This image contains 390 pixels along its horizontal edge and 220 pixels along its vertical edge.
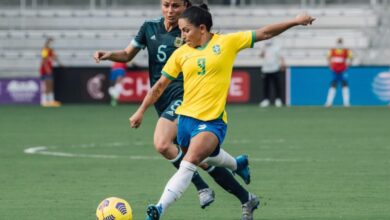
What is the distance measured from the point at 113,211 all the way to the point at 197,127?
96 cm

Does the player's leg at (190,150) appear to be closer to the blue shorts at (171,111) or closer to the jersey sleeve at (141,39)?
the blue shorts at (171,111)

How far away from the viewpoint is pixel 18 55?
38.4 metres

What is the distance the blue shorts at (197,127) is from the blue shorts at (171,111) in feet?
3.45

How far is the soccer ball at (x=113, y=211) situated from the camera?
8.94 meters

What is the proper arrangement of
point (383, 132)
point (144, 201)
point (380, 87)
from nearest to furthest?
1. point (144, 201)
2. point (383, 132)
3. point (380, 87)

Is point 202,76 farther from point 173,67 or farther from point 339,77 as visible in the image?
point 339,77

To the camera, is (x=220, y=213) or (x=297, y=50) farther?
(x=297, y=50)

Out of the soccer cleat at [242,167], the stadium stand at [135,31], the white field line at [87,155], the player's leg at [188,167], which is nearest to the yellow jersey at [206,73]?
the player's leg at [188,167]

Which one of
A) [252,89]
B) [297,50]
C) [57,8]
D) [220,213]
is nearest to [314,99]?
[252,89]

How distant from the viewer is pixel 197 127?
910 cm

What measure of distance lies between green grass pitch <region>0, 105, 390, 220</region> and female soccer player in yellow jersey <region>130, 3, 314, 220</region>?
0.98 metres

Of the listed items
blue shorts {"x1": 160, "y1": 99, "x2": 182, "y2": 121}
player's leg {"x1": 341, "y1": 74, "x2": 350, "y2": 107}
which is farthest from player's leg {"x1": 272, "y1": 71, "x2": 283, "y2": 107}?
blue shorts {"x1": 160, "y1": 99, "x2": 182, "y2": 121}

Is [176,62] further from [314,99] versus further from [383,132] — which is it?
[314,99]

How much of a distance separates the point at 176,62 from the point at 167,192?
44.7 inches
